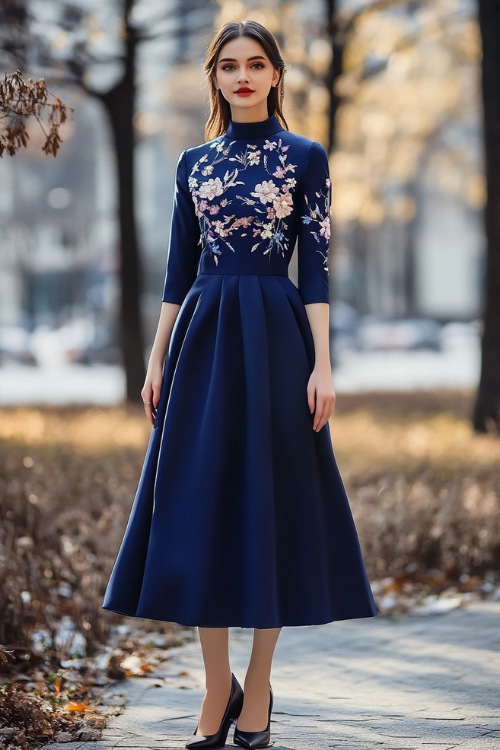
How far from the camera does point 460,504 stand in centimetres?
650

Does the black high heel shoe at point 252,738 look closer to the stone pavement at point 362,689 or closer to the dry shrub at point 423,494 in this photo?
the stone pavement at point 362,689

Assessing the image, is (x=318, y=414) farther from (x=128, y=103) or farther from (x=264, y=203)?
(x=128, y=103)

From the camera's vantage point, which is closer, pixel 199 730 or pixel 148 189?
pixel 199 730

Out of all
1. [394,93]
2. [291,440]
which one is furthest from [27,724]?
[394,93]

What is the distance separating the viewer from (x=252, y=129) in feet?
11.6

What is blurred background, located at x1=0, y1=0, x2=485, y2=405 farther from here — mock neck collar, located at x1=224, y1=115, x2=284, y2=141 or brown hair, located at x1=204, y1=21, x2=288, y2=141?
mock neck collar, located at x1=224, y1=115, x2=284, y2=141

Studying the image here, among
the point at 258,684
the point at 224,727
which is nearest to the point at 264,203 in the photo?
the point at 258,684

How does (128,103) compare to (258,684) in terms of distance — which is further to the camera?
(128,103)

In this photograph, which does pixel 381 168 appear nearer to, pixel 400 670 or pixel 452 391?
pixel 452 391

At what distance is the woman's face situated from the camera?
3.50m

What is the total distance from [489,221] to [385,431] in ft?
6.59

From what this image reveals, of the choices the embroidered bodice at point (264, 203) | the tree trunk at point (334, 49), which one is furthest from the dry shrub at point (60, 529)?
the tree trunk at point (334, 49)

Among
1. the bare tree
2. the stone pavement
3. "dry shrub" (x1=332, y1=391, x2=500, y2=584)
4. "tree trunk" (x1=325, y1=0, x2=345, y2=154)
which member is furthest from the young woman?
"tree trunk" (x1=325, y1=0, x2=345, y2=154)

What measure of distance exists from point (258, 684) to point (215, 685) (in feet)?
0.41
